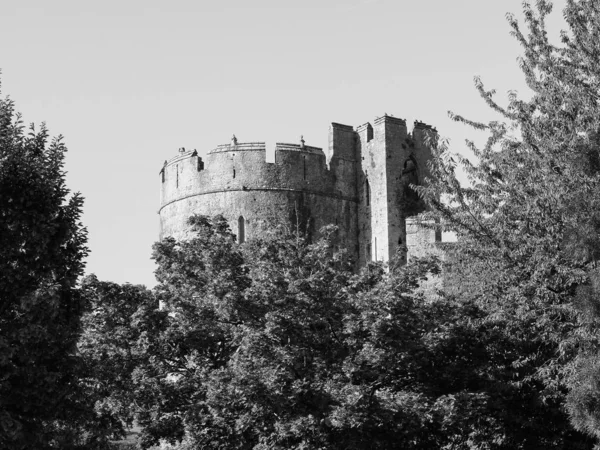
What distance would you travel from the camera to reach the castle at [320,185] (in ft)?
184

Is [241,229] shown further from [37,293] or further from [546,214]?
[37,293]

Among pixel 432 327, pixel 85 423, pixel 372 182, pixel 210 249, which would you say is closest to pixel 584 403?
pixel 432 327

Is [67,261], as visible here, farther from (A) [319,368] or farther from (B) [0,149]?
(A) [319,368]

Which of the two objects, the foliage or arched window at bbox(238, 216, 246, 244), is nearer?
A: the foliage

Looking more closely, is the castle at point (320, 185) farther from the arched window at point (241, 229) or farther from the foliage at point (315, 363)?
the foliage at point (315, 363)

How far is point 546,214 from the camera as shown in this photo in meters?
26.1

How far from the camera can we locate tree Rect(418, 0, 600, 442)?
24.6 meters

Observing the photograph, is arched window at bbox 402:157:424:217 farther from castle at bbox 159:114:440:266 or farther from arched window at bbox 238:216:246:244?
arched window at bbox 238:216:246:244

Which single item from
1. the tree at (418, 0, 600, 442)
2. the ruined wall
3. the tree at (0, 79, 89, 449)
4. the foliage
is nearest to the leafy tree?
the foliage

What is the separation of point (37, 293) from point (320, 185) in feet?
121

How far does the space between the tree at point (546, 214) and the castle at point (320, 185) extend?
2656 cm

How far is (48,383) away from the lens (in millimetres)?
22000

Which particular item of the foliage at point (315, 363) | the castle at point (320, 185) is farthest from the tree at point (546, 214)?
the castle at point (320, 185)

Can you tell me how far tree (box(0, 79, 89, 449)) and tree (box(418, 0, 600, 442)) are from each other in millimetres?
9613
